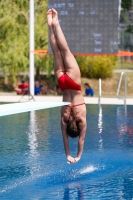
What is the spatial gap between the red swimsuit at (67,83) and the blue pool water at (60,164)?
53.8 inches

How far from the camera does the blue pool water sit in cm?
791

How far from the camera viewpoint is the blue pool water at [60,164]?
791 cm

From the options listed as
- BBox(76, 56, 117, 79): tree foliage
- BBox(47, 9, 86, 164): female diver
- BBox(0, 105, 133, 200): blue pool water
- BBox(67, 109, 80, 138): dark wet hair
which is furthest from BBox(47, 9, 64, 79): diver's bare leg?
BBox(76, 56, 117, 79): tree foliage

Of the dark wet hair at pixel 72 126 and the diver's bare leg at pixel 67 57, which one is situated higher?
the diver's bare leg at pixel 67 57

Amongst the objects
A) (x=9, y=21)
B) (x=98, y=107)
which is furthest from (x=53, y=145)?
(x=9, y=21)

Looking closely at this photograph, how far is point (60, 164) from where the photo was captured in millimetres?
9758

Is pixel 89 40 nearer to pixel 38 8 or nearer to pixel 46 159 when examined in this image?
pixel 38 8

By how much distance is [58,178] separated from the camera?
8773 mm

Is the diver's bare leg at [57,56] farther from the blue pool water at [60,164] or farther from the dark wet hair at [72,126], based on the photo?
the blue pool water at [60,164]

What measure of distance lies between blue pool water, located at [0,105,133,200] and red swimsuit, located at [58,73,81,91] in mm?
1368

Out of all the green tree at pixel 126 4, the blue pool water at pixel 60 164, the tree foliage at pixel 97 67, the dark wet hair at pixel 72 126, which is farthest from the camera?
the tree foliage at pixel 97 67

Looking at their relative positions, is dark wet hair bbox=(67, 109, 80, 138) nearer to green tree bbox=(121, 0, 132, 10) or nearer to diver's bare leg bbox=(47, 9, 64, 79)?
diver's bare leg bbox=(47, 9, 64, 79)

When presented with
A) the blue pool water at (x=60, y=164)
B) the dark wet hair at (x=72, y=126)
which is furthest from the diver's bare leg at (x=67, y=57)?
the blue pool water at (x=60, y=164)

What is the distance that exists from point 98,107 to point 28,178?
11.7 metres
